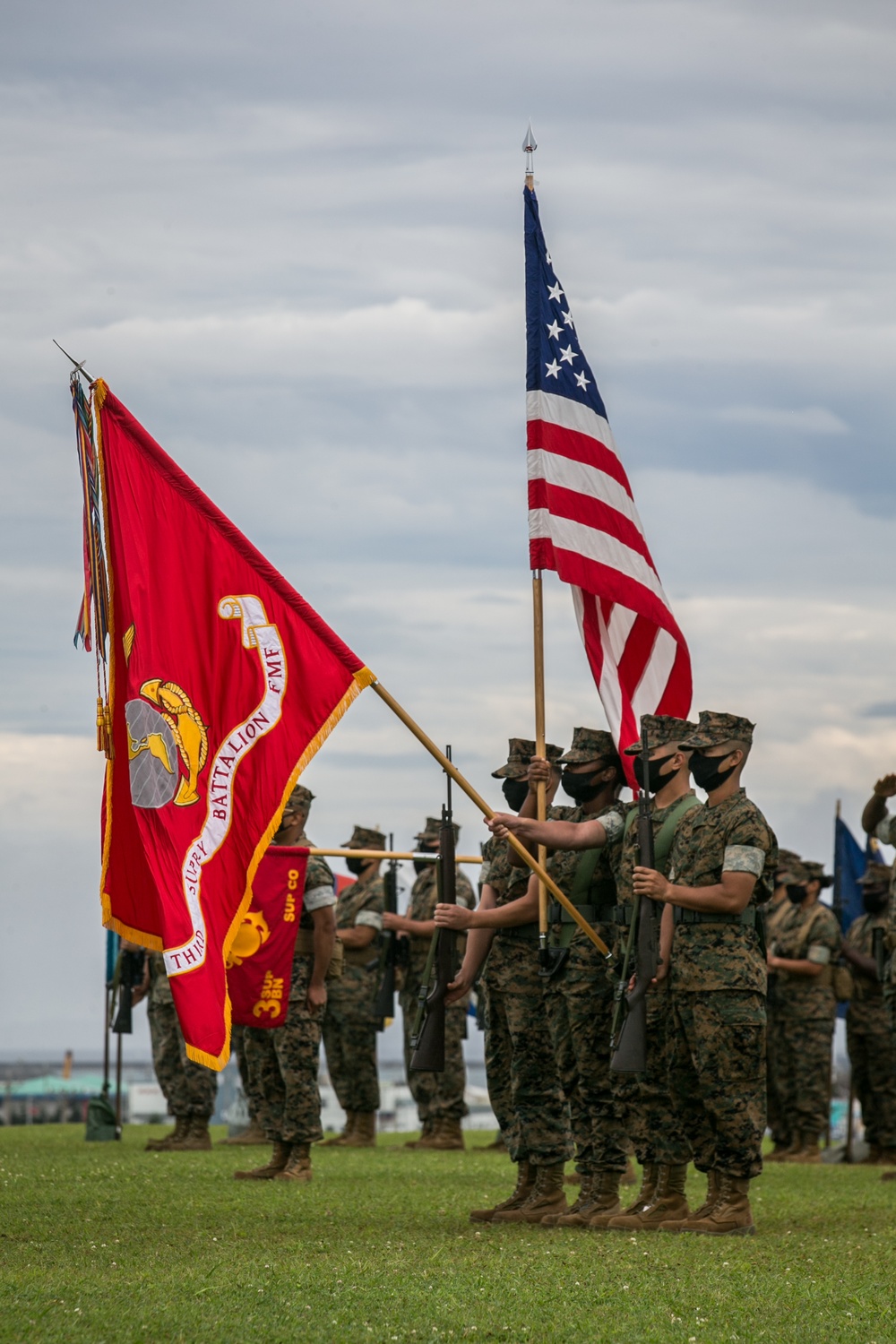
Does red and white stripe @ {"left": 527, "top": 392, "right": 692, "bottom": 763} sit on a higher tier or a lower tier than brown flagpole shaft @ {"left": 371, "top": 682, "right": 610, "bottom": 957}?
higher

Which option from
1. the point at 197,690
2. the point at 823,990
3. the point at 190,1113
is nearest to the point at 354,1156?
the point at 190,1113

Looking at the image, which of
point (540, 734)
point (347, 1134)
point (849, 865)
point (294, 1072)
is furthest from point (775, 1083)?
point (540, 734)

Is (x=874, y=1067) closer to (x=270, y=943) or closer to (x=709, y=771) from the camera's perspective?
(x=270, y=943)

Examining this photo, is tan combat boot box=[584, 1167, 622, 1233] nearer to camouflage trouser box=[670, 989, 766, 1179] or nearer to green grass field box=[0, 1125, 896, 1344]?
green grass field box=[0, 1125, 896, 1344]

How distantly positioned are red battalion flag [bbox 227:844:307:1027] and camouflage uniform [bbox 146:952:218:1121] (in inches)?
137

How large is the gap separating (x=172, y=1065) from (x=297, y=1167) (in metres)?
3.96

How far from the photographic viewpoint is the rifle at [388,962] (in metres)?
15.9

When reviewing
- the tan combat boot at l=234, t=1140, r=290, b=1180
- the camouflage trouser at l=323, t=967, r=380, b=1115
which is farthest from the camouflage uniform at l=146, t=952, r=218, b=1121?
the tan combat boot at l=234, t=1140, r=290, b=1180

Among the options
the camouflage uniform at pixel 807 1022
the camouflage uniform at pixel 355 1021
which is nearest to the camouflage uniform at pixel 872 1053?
the camouflage uniform at pixel 807 1022

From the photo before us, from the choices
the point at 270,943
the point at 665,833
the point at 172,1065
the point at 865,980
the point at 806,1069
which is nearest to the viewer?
the point at 665,833

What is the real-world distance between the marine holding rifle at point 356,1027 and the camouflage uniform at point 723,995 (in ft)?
24.3

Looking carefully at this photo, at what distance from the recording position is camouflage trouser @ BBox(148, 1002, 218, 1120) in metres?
14.6

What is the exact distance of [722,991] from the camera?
28.3 feet


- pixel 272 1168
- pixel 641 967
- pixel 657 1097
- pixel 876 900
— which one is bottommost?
pixel 272 1168
